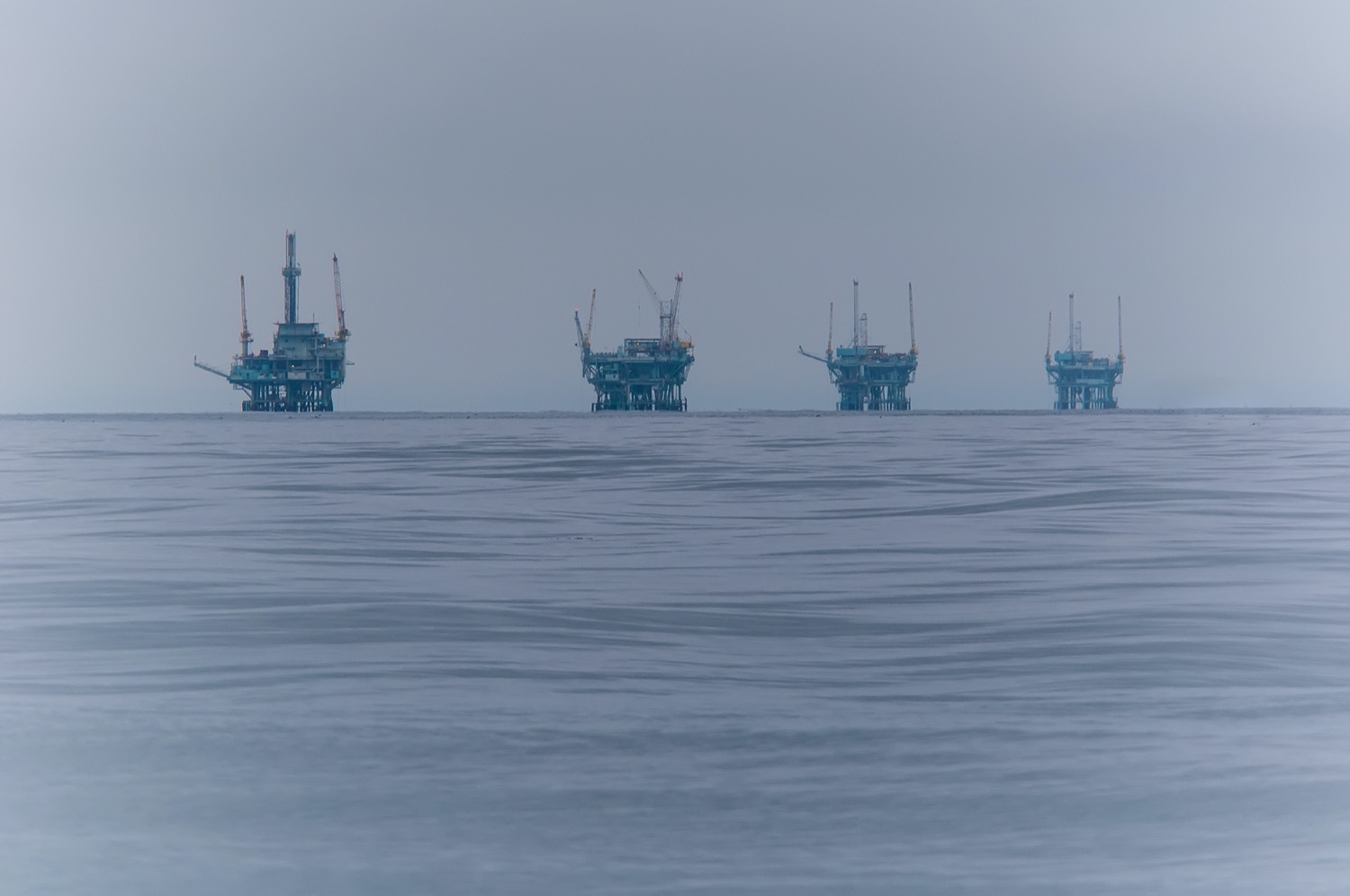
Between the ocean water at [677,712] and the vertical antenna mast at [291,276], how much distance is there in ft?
527

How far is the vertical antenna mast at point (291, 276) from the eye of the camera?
17100cm

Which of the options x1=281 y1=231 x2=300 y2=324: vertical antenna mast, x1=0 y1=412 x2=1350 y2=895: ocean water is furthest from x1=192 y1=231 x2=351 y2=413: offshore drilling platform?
x1=0 y1=412 x2=1350 y2=895: ocean water

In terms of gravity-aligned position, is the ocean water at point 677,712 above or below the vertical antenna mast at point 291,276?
below

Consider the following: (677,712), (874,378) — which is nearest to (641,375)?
(874,378)

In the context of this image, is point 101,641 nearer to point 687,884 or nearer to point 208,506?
point 687,884

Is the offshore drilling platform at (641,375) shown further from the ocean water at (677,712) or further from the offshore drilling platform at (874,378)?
the ocean water at (677,712)

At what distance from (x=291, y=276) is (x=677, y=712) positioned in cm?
17620

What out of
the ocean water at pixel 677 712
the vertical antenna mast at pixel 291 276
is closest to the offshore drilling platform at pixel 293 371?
the vertical antenna mast at pixel 291 276

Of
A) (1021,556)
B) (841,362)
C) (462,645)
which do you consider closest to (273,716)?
(462,645)

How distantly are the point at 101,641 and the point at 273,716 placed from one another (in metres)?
2.79

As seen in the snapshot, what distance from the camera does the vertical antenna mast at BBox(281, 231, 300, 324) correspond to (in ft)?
561

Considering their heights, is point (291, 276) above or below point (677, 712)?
above

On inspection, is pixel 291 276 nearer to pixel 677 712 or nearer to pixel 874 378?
pixel 874 378

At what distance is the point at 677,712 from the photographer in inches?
281
